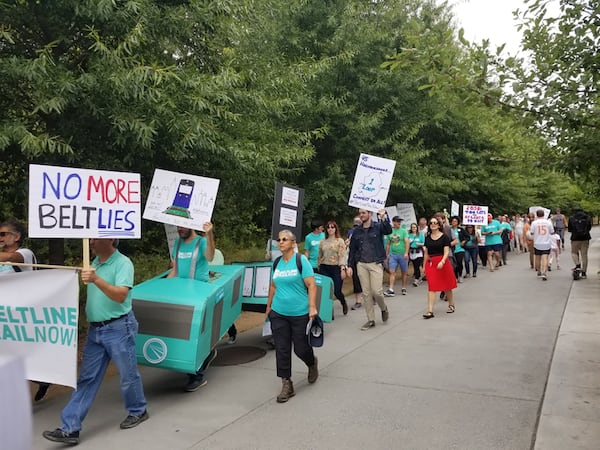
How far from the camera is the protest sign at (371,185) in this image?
8906 millimetres

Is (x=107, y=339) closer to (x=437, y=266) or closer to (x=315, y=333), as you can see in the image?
(x=315, y=333)

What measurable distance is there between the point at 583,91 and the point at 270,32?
920cm

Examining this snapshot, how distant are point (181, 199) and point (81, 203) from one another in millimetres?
1369

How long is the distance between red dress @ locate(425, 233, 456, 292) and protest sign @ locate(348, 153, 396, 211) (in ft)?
4.42

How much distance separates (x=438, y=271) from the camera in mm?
9617

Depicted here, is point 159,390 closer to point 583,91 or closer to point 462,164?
point 583,91

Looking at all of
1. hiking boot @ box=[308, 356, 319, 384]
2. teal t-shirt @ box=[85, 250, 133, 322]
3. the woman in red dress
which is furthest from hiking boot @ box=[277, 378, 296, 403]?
the woman in red dress

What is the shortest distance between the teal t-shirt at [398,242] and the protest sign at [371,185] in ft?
11.6

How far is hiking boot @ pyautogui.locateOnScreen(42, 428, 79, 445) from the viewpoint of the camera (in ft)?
14.1

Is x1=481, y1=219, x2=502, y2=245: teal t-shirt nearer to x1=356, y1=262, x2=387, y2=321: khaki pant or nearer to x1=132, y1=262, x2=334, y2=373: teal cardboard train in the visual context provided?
x1=356, y1=262, x2=387, y2=321: khaki pant

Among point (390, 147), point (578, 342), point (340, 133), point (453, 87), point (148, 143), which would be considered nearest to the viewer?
point (453, 87)

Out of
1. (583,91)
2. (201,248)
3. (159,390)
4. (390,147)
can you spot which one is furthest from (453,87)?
(390,147)

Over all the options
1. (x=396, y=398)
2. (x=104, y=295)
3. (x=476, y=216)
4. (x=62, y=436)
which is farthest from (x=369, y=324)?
(x=476, y=216)

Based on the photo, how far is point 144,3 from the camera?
6.25 meters
